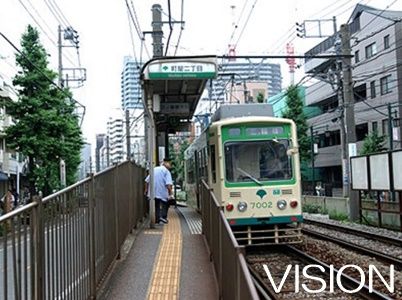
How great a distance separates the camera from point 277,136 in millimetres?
12477

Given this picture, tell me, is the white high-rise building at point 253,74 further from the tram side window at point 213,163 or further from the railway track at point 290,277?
the railway track at point 290,277

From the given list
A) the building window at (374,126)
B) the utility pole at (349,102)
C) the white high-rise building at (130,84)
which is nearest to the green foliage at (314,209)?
the utility pole at (349,102)

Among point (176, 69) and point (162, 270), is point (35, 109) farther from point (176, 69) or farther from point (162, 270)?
point (162, 270)

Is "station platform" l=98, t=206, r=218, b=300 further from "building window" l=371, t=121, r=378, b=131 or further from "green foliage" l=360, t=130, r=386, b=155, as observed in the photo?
"building window" l=371, t=121, r=378, b=131

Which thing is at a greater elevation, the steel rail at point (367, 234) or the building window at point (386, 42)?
the building window at point (386, 42)

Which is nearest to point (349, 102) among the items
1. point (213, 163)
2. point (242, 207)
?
point (213, 163)

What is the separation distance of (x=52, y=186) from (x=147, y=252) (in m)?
21.7

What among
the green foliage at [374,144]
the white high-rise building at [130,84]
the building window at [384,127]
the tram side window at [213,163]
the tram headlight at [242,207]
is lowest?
the tram headlight at [242,207]

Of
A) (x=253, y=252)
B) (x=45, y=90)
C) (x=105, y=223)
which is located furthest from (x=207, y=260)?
(x=45, y=90)

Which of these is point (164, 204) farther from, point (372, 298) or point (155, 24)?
point (372, 298)

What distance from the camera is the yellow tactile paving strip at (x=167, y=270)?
6852mm

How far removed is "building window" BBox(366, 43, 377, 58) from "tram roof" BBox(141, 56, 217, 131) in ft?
96.4

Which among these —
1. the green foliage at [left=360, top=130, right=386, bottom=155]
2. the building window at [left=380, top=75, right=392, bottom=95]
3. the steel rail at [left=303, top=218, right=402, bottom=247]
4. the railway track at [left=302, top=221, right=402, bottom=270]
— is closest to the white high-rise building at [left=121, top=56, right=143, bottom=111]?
the steel rail at [left=303, top=218, right=402, bottom=247]

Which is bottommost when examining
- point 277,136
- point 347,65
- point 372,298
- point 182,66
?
point 372,298
